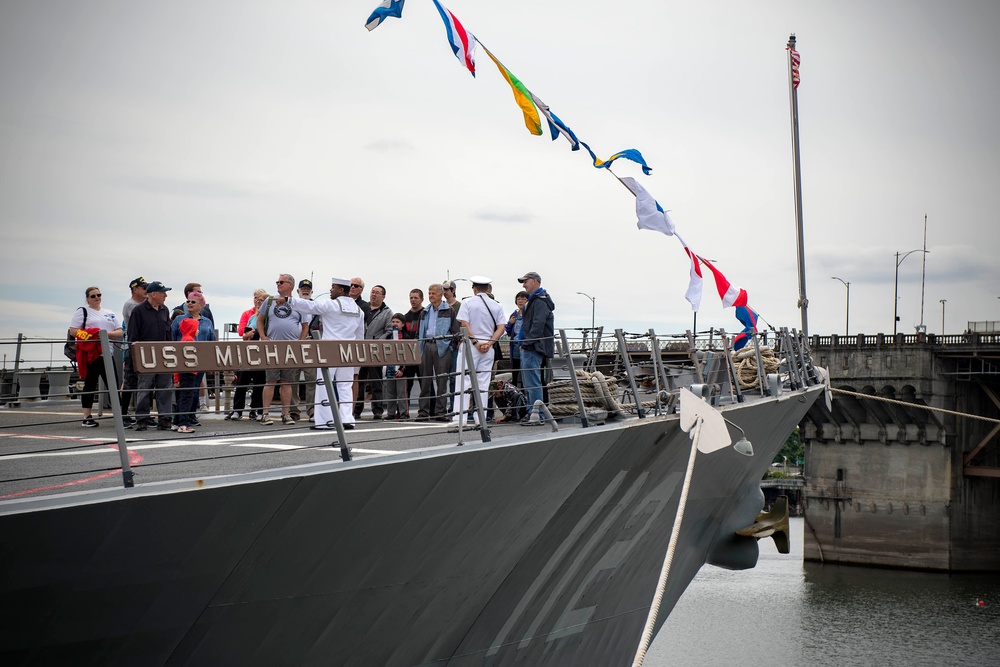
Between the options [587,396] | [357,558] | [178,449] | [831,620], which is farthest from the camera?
[831,620]

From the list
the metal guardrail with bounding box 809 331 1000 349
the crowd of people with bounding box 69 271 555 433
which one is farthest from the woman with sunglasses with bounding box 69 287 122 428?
the metal guardrail with bounding box 809 331 1000 349

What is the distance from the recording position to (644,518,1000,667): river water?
2752 cm

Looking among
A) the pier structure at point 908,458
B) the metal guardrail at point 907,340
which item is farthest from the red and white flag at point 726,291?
the metal guardrail at point 907,340

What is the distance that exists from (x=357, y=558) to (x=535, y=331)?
345 centimetres

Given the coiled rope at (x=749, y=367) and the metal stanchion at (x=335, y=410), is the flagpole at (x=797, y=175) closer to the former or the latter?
the coiled rope at (x=749, y=367)

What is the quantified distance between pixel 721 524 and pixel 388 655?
688 cm

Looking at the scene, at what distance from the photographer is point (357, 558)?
18.6 feet

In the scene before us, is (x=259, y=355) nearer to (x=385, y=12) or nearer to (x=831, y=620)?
(x=385, y=12)

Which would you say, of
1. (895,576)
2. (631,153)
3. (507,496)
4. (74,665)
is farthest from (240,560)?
(895,576)

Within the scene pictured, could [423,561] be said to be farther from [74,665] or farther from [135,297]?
[135,297]

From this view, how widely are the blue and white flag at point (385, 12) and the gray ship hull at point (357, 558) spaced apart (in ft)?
13.3

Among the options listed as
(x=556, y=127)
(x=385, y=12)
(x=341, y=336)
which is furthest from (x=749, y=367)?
(x=385, y=12)

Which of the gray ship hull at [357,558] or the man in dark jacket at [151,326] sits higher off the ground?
the man in dark jacket at [151,326]

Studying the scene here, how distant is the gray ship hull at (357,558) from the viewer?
444cm
